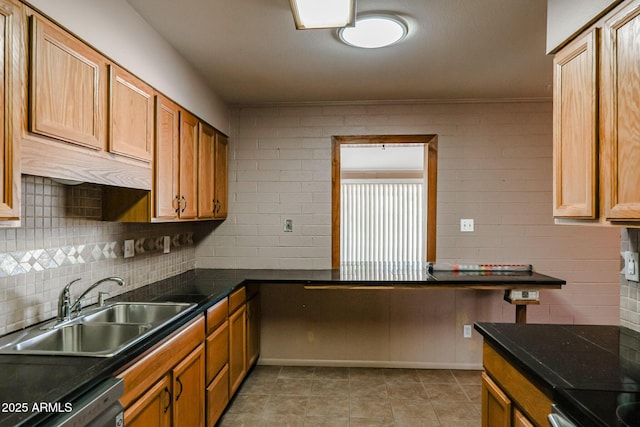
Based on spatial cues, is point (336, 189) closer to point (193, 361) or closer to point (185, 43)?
point (185, 43)

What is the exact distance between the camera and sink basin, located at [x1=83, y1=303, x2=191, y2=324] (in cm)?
212

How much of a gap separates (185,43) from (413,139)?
2050 millimetres

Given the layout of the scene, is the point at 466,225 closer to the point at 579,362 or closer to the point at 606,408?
the point at 579,362

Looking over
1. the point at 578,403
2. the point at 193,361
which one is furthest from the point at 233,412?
the point at 578,403

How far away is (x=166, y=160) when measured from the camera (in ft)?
7.89

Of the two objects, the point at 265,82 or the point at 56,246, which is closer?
the point at 56,246

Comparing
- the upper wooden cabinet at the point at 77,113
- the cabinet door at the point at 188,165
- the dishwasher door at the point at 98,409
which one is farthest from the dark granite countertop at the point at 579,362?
the cabinet door at the point at 188,165

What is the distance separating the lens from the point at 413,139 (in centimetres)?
351

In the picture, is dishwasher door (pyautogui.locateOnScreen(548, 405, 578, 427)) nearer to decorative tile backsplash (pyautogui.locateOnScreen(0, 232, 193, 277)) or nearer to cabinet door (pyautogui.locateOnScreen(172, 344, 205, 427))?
cabinet door (pyautogui.locateOnScreen(172, 344, 205, 427))

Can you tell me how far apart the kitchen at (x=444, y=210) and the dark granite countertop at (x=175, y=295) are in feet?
0.98

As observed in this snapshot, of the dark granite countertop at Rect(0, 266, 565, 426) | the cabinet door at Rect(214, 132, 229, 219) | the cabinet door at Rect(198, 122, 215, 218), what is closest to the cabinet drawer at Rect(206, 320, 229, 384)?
the dark granite countertop at Rect(0, 266, 565, 426)

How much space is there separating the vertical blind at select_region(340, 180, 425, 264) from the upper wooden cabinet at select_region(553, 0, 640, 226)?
514cm

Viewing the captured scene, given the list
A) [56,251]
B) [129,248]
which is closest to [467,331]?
[129,248]

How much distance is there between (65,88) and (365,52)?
169 cm
